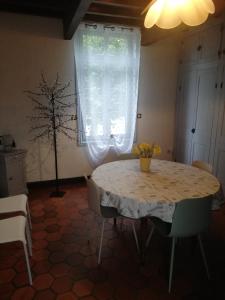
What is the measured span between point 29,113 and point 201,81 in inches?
109

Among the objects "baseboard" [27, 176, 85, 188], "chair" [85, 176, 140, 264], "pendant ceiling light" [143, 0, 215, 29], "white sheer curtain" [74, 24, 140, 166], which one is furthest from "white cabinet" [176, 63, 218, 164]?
"chair" [85, 176, 140, 264]

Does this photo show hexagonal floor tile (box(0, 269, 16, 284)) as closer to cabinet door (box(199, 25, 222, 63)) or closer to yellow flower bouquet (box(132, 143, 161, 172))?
yellow flower bouquet (box(132, 143, 161, 172))

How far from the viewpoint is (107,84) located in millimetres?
3715

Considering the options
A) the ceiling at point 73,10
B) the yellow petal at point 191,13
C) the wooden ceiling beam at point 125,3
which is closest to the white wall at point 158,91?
the ceiling at point 73,10

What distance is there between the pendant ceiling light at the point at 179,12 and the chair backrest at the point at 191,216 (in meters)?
1.33

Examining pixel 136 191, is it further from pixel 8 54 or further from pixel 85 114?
pixel 8 54

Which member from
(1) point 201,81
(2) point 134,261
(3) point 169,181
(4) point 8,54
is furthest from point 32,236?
(1) point 201,81

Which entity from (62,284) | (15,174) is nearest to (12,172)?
(15,174)

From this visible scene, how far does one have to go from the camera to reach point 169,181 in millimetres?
2080

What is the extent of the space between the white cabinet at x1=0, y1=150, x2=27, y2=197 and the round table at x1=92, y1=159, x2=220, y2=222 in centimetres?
146

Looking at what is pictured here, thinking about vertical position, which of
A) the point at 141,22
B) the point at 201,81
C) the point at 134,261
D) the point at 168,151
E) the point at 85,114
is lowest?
the point at 134,261

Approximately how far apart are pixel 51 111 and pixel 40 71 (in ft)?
2.09

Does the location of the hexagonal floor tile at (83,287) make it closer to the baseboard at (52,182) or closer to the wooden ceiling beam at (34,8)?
the baseboard at (52,182)

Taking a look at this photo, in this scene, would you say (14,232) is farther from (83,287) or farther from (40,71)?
(40,71)
